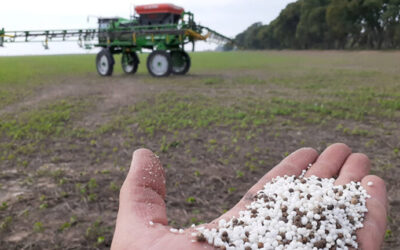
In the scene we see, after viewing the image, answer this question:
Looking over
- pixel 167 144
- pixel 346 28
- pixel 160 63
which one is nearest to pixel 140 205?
pixel 167 144

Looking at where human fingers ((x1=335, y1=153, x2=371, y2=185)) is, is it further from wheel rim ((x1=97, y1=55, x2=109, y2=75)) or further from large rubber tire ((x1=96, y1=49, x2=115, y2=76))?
wheel rim ((x1=97, y1=55, x2=109, y2=75))

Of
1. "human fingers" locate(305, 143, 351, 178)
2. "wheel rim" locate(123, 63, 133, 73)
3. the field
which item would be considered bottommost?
the field

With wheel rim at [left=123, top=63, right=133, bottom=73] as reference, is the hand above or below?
below

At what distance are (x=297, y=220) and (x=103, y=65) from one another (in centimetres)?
1643

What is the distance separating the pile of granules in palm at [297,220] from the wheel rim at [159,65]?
41.8 ft

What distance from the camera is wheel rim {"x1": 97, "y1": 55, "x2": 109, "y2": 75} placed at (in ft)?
56.2

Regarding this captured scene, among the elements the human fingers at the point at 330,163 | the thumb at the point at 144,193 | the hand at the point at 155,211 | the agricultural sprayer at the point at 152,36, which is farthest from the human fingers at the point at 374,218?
the agricultural sprayer at the point at 152,36

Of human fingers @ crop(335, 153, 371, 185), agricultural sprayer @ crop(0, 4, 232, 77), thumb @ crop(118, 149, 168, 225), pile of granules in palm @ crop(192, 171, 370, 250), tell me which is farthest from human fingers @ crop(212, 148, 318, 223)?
agricultural sprayer @ crop(0, 4, 232, 77)

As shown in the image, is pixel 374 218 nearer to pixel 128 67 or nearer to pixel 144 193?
pixel 144 193

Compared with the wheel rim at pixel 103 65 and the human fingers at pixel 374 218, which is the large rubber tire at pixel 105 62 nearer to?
the wheel rim at pixel 103 65

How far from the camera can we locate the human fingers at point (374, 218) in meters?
2.33

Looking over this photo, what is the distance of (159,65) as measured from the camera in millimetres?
15461

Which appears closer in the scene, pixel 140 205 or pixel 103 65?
pixel 140 205

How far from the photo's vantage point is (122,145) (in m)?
6.08
